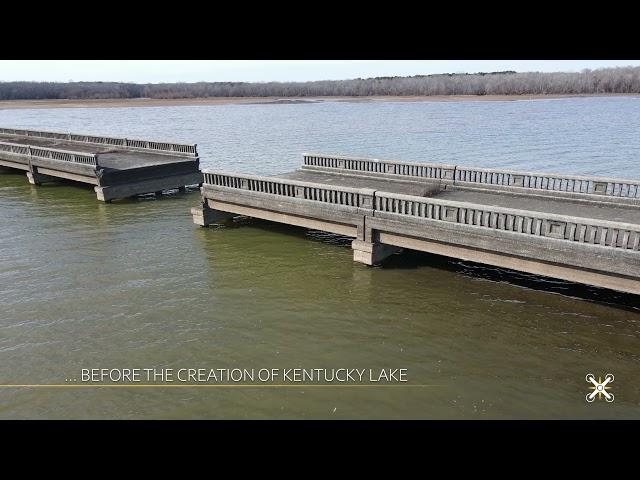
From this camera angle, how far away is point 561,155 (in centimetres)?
3656

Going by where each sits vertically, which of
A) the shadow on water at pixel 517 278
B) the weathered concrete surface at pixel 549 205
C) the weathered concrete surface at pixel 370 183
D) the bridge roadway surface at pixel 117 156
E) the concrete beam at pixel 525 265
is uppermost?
the bridge roadway surface at pixel 117 156

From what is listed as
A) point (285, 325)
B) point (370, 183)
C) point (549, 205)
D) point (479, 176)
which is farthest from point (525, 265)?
point (370, 183)

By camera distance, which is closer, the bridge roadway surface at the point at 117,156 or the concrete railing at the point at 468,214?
the concrete railing at the point at 468,214

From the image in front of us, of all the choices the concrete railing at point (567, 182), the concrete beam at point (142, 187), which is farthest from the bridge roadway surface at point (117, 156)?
the concrete railing at point (567, 182)

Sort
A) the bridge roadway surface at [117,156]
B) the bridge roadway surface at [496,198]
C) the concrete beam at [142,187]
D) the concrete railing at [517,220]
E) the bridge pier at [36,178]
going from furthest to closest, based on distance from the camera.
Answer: the bridge pier at [36,178]
the bridge roadway surface at [117,156]
the concrete beam at [142,187]
the bridge roadway surface at [496,198]
the concrete railing at [517,220]

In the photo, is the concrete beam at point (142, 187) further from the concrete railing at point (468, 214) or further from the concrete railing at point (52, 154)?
the concrete railing at point (468, 214)

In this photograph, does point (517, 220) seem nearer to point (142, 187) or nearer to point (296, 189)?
point (296, 189)

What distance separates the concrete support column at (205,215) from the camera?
17.9m

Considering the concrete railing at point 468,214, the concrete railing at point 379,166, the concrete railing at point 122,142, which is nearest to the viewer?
the concrete railing at point 468,214

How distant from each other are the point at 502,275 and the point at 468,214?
2.40 meters

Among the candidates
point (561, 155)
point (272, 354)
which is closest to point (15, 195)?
point (272, 354)

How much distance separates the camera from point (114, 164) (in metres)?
24.9

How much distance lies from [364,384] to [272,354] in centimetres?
199

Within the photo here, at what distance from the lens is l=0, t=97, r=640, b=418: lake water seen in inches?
313
